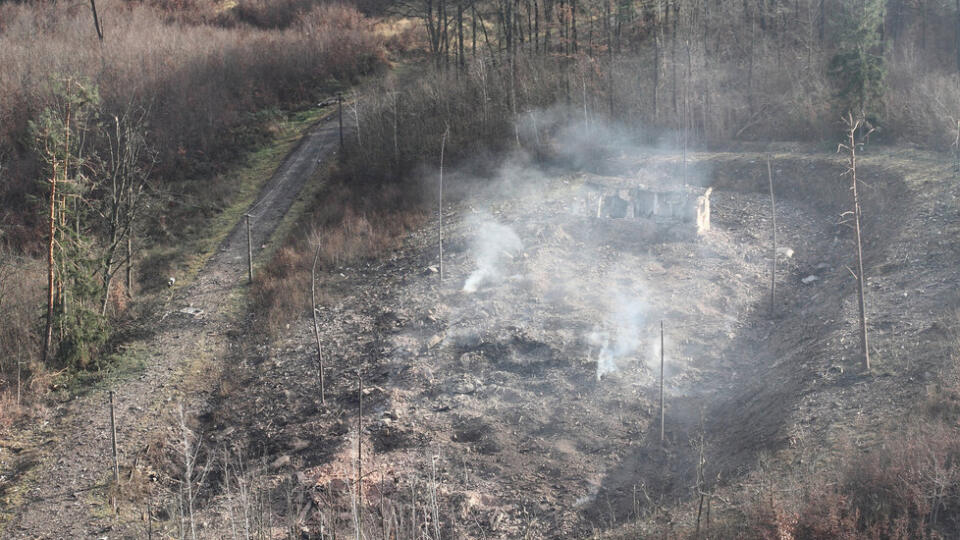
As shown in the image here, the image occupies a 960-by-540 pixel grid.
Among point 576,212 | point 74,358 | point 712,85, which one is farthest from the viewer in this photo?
point 712,85

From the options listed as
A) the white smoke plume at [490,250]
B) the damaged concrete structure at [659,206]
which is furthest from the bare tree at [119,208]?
the damaged concrete structure at [659,206]

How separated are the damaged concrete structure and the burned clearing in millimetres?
312

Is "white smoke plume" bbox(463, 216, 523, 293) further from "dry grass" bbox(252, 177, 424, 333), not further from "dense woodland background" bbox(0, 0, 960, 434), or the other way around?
"dense woodland background" bbox(0, 0, 960, 434)

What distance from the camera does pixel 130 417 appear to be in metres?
21.7

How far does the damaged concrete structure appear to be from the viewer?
1067 inches

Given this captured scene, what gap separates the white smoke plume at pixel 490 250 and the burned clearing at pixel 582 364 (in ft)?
0.24

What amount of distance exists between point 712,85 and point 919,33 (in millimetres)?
12677

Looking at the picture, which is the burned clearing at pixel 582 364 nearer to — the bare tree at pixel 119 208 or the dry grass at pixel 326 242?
the dry grass at pixel 326 242

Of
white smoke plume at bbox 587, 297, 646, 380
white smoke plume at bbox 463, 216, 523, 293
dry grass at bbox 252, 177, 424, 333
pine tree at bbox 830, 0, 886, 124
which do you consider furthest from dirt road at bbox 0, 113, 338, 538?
pine tree at bbox 830, 0, 886, 124

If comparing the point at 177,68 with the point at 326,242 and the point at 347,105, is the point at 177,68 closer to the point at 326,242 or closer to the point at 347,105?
the point at 347,105

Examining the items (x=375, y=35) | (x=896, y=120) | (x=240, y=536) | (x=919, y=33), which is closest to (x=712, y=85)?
(x=896, y=120)

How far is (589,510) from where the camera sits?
16.9 meters

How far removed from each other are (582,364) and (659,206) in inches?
341

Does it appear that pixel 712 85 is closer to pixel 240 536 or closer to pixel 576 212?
pixel 576 212
